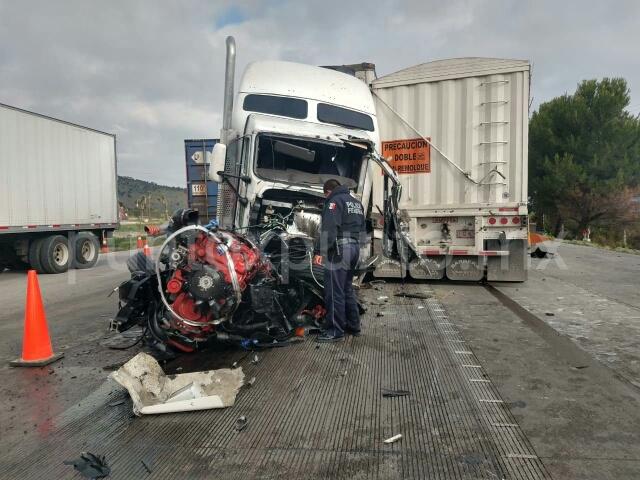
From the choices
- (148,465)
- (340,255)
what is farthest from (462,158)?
(148,465)

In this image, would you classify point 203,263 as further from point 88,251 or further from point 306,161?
point 88,251

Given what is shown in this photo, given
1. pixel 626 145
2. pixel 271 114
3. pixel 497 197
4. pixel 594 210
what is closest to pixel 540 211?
pixel 594 210

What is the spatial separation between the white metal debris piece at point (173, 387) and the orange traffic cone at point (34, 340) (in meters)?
1.37

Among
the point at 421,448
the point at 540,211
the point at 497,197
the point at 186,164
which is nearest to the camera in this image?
the point at 421,448

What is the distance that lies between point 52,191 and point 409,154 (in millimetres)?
8616

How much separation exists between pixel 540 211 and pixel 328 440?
105ft

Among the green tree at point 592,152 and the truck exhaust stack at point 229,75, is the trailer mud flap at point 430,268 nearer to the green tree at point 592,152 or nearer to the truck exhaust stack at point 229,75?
the truck exhaust stack at point 229,75

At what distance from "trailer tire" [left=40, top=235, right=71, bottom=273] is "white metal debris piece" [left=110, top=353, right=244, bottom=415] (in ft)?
29.4

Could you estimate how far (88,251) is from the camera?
12414 mm

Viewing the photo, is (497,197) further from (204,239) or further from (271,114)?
(204,239)

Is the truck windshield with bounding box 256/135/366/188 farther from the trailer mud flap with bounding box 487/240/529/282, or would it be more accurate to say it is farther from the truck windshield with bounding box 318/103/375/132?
the trailer mud flap with bounding box 487/240/529/282

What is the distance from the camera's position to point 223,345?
450 cm

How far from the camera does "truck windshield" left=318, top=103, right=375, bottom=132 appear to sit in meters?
6.53

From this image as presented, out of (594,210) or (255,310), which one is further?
(594,210)
